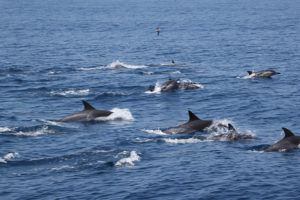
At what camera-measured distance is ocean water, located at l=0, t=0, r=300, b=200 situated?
30094 millimetres

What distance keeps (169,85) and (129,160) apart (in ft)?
75.9

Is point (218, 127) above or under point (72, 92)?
under

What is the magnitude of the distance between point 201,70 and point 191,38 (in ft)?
130

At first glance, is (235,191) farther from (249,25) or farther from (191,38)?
(249,25)

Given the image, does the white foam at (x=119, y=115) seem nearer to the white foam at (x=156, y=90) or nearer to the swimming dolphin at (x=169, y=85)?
the white foam at (x=156, y=90)

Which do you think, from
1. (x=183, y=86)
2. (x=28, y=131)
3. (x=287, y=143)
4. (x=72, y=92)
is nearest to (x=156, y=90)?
(x=183, y=86)

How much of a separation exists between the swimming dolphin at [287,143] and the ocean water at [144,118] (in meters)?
0.76

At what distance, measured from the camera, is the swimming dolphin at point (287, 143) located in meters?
34.8

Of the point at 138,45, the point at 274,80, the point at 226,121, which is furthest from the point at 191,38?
the point at 226,121

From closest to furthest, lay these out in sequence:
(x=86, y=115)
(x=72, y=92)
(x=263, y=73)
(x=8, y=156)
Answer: (x=8, y=156), (x=86, y=115), (x=72, y=92), (x=263, y=73)

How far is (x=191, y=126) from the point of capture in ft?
132

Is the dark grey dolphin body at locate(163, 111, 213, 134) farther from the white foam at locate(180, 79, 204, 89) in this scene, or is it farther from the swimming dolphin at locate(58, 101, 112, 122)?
the white foam at locate(180, 79, 204, 89)

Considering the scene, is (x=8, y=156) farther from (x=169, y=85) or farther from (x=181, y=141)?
(x=169, y=85)

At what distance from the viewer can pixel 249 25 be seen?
127 metres
